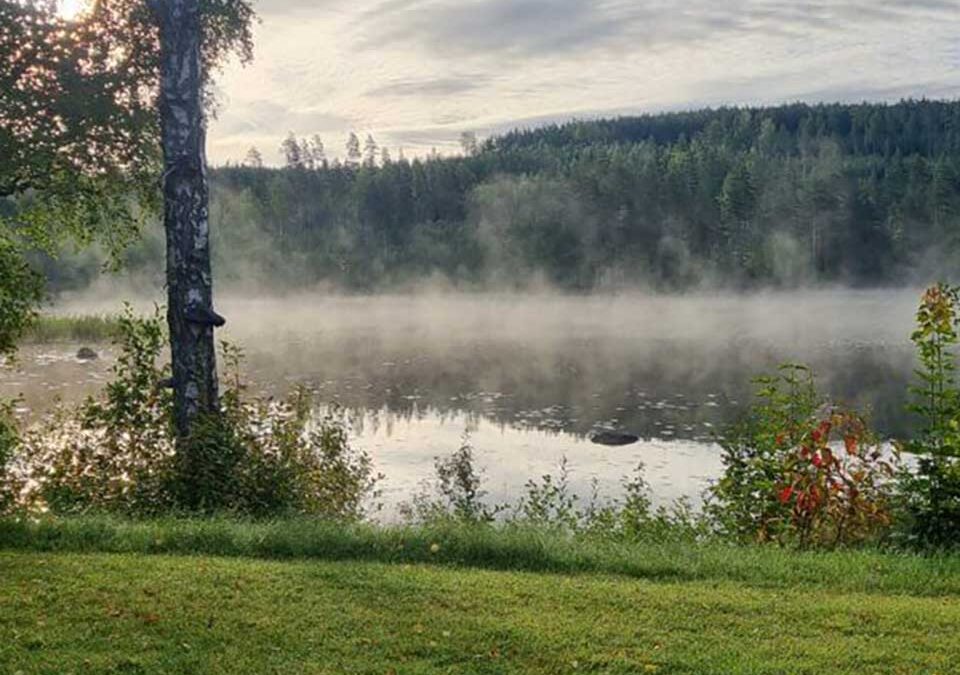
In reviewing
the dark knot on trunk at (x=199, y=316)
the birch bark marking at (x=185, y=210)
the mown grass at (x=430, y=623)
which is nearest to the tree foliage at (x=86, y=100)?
the birch bark marking at (x=185, y=210)

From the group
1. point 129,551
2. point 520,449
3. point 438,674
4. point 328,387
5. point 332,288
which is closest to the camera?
point 438,674

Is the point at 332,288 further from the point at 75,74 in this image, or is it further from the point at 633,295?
the point at 75,74

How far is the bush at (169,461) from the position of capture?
10.0 metres

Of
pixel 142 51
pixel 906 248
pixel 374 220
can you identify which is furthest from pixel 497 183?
pixel 142 51

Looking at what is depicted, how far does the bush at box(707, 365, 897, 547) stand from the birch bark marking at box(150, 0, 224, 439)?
619 centimetres

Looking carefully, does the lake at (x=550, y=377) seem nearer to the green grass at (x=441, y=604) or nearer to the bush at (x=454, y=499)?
the bush at (x=454, y=499)

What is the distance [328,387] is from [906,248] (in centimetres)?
7826

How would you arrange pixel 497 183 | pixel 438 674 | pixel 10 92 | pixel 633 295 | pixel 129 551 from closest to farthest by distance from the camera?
pixel 438 674 < pixel 129 551 < pixel 10 92 < pixel 633 295 < pixel 497 183

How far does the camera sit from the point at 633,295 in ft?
292

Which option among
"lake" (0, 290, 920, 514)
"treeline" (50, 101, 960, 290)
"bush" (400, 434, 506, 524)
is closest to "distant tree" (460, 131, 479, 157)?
"treeline" (50, 101, 960, 290)

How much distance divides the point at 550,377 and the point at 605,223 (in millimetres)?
62509

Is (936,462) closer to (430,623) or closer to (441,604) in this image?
(441,604)

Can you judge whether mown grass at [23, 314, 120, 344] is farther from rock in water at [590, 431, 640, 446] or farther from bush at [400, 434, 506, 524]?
bush at [400, 434, 506, 524]

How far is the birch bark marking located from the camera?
1054 cm
